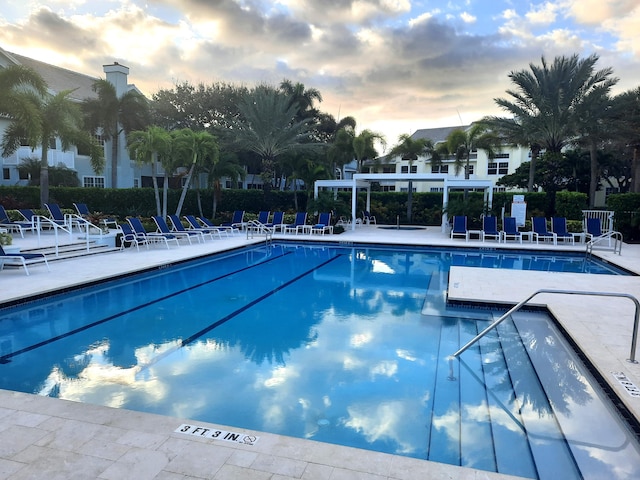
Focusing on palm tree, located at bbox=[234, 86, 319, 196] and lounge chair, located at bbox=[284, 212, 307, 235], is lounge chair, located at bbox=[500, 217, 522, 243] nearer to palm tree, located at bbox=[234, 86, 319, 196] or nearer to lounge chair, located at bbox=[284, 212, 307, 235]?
lounge chair, located at bbox=[284, 212, 307, 235]

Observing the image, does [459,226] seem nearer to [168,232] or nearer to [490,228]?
[490,228]

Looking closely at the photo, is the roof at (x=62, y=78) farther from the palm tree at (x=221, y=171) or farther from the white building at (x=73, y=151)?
the palm tree at (x=221, y=171)

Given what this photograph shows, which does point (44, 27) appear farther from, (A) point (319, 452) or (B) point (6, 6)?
(A) point (319, 452)

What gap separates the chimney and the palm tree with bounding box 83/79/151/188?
4345mm

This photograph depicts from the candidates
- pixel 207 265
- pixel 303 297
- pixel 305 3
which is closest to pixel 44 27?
pixel 305 3

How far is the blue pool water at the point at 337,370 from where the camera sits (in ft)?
11.7

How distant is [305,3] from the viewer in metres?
14.4

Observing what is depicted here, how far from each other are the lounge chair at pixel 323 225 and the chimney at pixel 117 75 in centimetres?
1878

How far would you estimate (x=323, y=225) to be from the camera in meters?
18.4

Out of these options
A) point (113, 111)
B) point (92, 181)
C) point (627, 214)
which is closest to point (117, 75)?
point (113, 111)

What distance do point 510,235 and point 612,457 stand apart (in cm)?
1375

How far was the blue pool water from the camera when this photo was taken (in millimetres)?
3566

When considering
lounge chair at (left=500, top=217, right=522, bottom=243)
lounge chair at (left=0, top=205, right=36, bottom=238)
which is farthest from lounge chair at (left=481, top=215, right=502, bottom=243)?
lounge chair at (left=0, top=205, right=36, bottom=238)

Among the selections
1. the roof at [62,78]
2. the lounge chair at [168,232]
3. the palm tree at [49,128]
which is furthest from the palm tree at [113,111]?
the lounge chair at [168,232]
